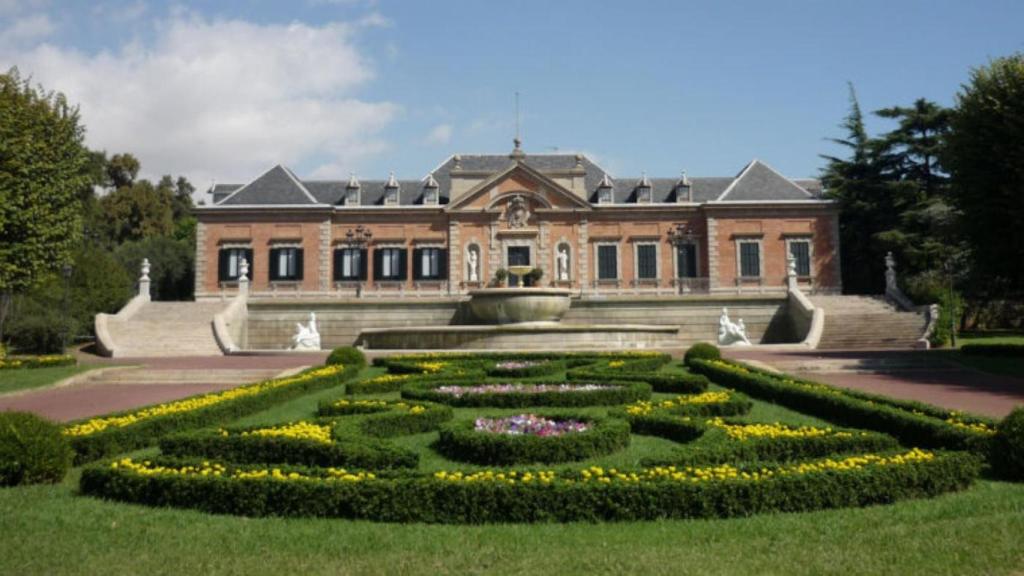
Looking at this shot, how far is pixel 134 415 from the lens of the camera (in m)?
10.5

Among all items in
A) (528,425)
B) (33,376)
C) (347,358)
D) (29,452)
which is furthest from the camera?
(33,376)

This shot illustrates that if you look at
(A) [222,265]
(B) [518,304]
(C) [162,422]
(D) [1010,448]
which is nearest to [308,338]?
(B) [518,304]

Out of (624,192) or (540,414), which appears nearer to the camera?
(540,414)

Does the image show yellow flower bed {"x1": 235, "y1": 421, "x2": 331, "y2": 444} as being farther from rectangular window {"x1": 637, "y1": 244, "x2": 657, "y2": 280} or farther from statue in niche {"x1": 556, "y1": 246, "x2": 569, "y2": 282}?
rectangular window {"x1": 637, "y1": 244, "x2": 657, "y2": 280}

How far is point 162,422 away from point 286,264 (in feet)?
113

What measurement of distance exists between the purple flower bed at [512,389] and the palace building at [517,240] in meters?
28.9

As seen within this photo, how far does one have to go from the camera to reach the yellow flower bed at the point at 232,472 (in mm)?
6535

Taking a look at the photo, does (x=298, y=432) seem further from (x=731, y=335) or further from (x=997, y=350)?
(x=731, y=335)

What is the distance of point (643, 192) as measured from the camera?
148 feet

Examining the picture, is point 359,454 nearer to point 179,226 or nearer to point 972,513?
point 972,513

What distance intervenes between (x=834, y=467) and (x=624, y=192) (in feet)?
132

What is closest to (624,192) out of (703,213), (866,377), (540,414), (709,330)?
(703,213)

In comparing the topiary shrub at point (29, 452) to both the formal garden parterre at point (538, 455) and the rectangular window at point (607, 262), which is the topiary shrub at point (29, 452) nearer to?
the formal garden parterre at point (538, 455)

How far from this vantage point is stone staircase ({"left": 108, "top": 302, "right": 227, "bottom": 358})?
2828 cm
